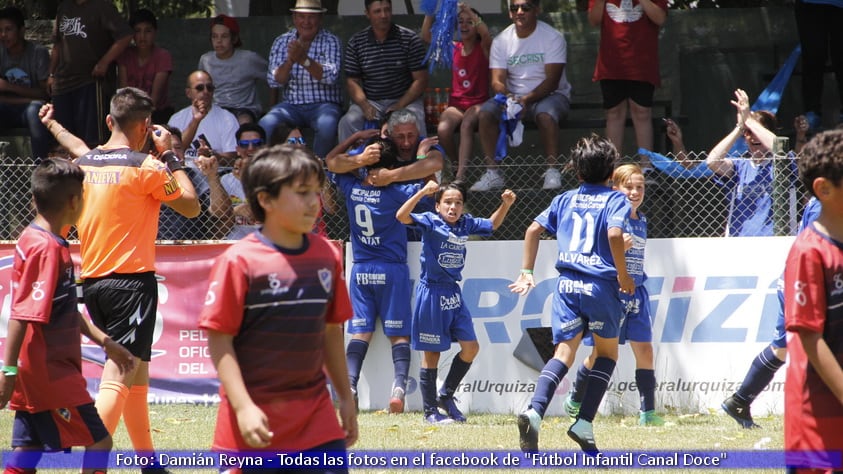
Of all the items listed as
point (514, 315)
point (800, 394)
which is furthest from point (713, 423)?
point (800, 394)

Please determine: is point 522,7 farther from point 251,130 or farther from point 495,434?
point 495,434

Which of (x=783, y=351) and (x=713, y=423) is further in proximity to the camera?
(x=713, y=423)

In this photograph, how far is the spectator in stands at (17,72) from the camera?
39.7 feet

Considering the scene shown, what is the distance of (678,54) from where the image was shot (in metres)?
13.5

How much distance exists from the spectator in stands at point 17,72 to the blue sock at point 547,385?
7744mm

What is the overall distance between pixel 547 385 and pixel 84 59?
7.35 metres

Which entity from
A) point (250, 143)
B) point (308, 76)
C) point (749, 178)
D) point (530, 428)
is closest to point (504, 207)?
point (749, 178)

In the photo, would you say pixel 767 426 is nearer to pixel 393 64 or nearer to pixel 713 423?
pixel 713 423

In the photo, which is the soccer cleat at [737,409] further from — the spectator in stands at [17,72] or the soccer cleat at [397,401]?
the spectator in stands at [17,72]

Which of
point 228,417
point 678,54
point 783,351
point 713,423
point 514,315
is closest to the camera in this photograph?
point 228,417

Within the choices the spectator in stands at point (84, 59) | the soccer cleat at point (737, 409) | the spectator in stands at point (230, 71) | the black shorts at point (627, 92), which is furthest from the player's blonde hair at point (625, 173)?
the spectator in stands at point (84, 59)

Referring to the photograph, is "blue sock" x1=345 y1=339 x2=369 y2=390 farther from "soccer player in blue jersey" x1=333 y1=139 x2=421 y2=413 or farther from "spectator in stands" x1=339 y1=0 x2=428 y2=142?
"spectator in stands" x1=339 y1=0 x2=428 y2=142

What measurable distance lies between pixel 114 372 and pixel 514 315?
3.82 m

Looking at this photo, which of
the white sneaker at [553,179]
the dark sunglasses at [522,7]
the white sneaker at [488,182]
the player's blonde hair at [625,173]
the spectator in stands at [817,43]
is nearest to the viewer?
the player's blonde hair at [625,173]
